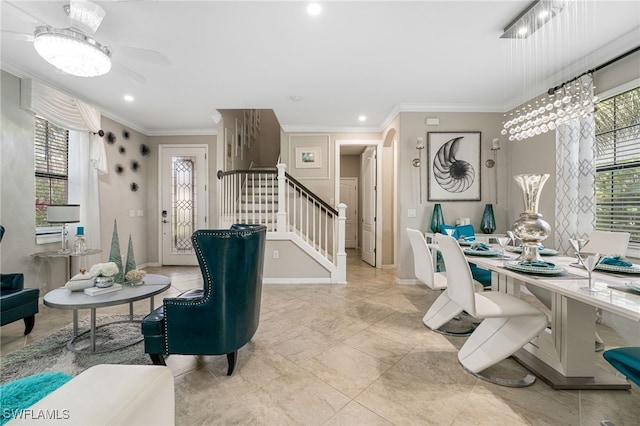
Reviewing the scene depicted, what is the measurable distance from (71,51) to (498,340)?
383 centimetres

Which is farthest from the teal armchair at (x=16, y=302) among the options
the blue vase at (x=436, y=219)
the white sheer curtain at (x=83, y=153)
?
the blue vase at (x=436, y=219)

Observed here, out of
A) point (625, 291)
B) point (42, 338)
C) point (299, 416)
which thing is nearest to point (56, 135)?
point (42, 338)

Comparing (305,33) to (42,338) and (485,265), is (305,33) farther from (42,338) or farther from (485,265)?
(42,338)

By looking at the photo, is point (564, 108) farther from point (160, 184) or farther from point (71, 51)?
point (160, 184)

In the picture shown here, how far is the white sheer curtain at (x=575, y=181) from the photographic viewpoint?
293 cm

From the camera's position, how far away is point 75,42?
1938mm

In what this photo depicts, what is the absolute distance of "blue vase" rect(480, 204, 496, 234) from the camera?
398 cm

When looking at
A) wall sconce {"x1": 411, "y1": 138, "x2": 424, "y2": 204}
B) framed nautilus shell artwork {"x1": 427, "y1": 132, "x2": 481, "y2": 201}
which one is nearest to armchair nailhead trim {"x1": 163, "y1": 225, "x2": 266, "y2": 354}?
wall sconce {"x1": 411, "y1": 138, "x2": 424, "y2": 204}

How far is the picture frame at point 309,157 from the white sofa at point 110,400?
489 cm

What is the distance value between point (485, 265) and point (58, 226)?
522cm

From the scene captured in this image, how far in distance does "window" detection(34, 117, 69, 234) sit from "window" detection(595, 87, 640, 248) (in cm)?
669

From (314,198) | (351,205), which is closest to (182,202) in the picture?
(314,198)

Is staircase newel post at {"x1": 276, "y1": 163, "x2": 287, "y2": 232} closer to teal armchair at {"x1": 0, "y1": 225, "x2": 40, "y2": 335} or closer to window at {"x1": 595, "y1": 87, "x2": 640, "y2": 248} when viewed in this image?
teal armchair at {"x1": 0, "y1": 225, "x2": 40, "y2": 335}

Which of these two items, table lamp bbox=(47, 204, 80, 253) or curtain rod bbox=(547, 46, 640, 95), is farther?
table lamp bbox=(47, 204, 80, 253)
